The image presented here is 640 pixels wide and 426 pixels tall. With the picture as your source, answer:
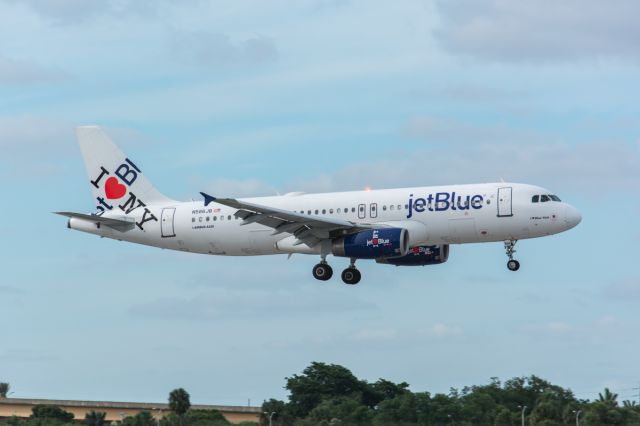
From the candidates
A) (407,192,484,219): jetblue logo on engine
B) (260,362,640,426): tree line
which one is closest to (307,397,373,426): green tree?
(260,362,640,426): tree line

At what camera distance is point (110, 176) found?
278 feet

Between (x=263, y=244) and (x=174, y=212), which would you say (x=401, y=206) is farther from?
(x=174, y=212)

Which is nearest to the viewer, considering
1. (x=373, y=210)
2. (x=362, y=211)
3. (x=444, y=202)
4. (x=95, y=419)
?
(x=444, y=202)

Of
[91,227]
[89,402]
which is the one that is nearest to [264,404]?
[89,402]

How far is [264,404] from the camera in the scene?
109 meters

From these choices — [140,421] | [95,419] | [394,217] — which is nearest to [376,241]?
[394,217]

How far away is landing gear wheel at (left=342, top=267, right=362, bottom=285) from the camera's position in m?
78.2

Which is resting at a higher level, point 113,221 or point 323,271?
point 113,221

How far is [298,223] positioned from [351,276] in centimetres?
525

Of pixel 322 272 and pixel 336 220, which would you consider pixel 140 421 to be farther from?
pixel 336 220

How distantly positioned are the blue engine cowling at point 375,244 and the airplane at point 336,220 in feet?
0.17

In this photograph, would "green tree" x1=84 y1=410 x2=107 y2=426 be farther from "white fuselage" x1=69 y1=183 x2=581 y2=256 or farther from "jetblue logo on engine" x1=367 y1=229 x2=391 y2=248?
"jetblue logo on engine" x1=367 y1=229 x2=391 y2=248

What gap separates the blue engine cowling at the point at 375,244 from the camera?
7275 centimetres

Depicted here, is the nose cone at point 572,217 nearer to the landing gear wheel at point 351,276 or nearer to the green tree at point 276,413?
the landing gear wheel at point 351,276
